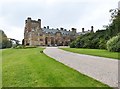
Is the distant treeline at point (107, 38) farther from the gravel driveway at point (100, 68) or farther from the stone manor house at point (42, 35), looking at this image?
the stone manor house at point (42, 35)

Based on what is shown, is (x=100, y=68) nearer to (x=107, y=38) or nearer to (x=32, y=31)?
(x=107, y=38)

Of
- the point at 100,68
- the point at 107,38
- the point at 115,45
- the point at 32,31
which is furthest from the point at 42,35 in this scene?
the point at 100,68

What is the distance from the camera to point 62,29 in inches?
4774

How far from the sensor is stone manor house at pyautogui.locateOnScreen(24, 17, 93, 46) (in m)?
105

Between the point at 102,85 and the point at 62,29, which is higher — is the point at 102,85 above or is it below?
below

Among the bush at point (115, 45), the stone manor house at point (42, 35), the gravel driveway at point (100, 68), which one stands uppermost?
the stone manor house at point (42, 35)

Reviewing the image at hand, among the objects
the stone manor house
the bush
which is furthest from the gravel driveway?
the stone manor house

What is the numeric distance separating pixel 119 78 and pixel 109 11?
1565 inches

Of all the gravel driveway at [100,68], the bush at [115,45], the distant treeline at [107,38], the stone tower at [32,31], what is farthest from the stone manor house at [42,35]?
the gravel driveway at [100,68]

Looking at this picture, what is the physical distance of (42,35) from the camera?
353 feet

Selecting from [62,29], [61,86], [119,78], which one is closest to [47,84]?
[61,86]

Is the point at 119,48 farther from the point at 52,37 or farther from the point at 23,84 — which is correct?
the point at 52,37

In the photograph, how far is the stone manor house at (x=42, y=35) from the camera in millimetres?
105375

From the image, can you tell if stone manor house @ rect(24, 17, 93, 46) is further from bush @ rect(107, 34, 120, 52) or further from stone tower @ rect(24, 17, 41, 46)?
bush @ rect(107, 34, 120, 52)
